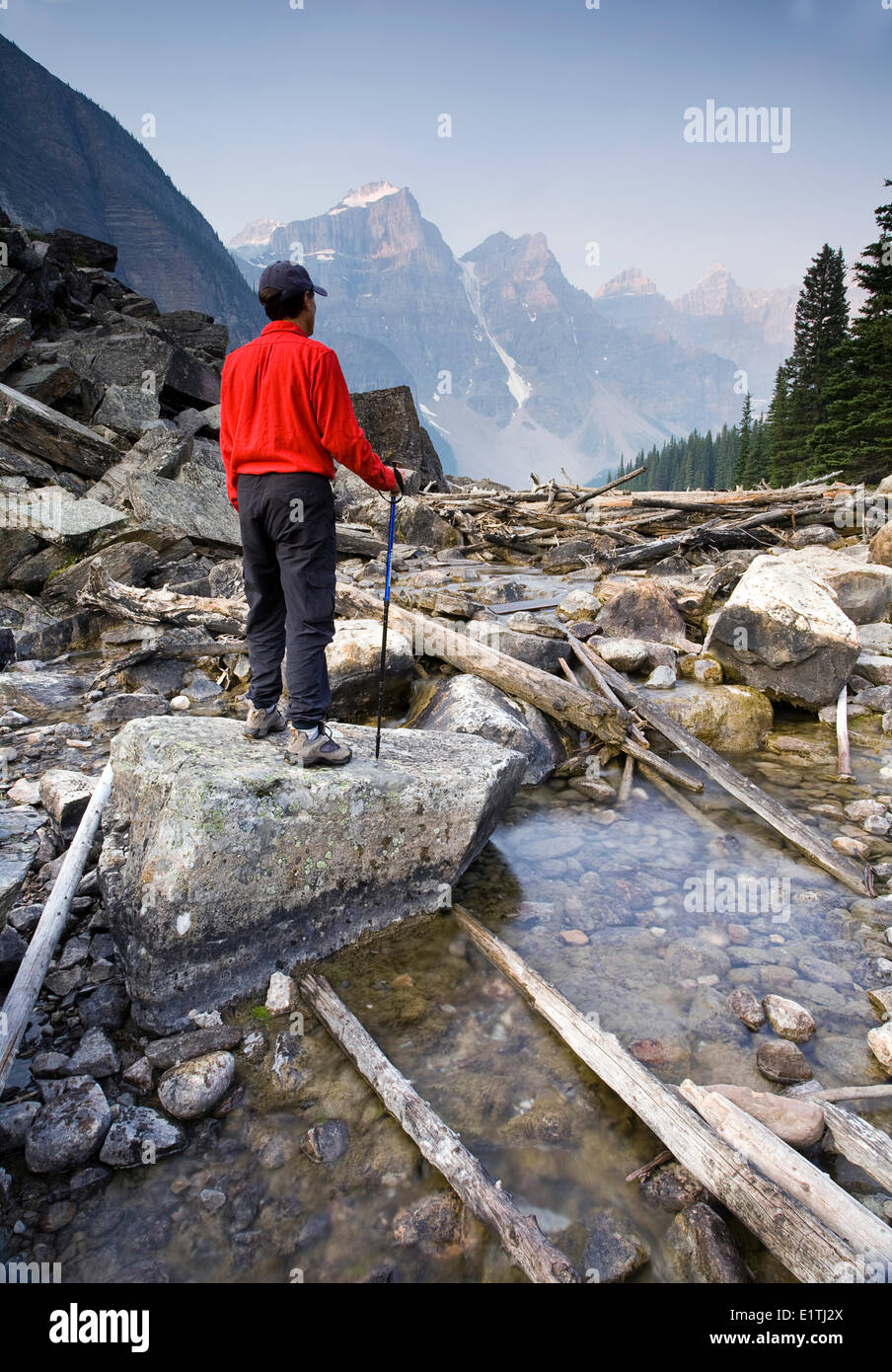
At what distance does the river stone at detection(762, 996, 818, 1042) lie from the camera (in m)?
3.72

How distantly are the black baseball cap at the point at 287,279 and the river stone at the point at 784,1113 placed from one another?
5.00 m

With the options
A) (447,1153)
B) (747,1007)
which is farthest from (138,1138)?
(747,1007)

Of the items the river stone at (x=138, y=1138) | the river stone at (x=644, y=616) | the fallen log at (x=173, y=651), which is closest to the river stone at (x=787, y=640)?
the river stone at (x=644, y=616)

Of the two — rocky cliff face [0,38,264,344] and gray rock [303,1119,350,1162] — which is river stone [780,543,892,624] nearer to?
gray rock [303,1119,350,1162]

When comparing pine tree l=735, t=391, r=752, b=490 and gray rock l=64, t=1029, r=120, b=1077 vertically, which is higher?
pine tree l=735, t=391, r=752, b=490

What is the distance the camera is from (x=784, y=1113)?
301cm

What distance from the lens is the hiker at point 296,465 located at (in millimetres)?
4113

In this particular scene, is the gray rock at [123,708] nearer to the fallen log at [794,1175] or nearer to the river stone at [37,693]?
the river stone at [37,693]

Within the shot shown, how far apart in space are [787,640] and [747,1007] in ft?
17.6

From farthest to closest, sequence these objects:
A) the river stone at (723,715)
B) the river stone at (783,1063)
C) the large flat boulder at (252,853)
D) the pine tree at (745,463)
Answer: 1. the pine tree at (745,463)
2. the river stone at (723,715)
3. the large flat boulder at (252,853)
4. the river stone at (783,1063)

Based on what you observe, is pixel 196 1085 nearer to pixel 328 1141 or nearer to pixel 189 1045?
pixel 189 1045

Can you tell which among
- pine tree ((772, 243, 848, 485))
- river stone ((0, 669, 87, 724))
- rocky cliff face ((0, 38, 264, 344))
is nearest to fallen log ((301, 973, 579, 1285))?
river stone ((0, 669, 87, 724))
